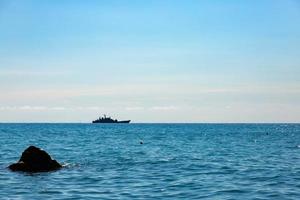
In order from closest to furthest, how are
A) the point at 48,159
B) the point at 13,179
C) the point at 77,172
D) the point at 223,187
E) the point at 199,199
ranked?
the point at 199,199
the point at 223,187
the point at 13,179
the point at 77,172
the point at 48,159

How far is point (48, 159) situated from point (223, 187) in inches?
741

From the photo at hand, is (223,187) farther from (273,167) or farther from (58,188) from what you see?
(273,167)

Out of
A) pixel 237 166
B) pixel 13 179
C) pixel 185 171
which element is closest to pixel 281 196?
pixel 185 171

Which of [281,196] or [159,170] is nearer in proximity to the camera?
[281,196]

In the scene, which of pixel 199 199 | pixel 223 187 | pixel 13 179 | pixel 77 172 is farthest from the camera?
pixel 77 172

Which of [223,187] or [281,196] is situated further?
[223,187]

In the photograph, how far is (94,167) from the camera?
142ft

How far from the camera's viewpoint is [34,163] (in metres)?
41.1

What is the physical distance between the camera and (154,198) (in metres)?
26.2

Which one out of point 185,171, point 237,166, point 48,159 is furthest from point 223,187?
point 48,159

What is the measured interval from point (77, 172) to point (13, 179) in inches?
236

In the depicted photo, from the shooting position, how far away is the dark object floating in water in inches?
1602

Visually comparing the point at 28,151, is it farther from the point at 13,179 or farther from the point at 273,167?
the point at 273,167

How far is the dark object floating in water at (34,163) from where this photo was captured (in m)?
40.7
